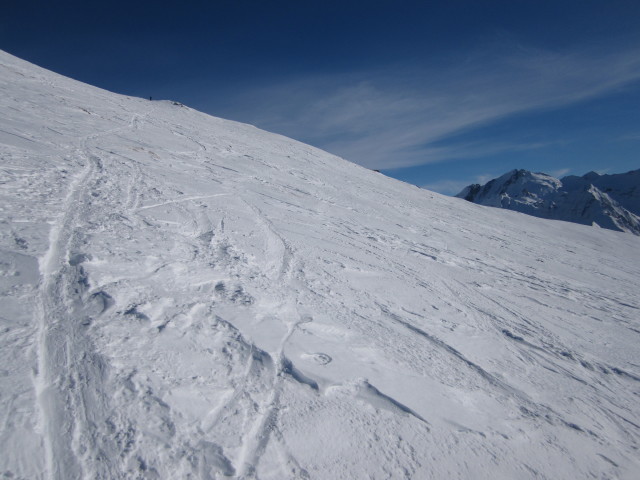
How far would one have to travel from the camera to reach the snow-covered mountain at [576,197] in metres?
143

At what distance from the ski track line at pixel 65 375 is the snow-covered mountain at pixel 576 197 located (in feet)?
569

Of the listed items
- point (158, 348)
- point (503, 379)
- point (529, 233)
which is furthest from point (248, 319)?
point (529, 233)

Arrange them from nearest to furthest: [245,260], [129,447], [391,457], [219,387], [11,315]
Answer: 1. [129,447]
2. [391,457]
3. [219,387]
4. [11,315]
5. [245,260]

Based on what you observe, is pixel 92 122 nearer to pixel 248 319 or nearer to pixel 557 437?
pixel 248 319

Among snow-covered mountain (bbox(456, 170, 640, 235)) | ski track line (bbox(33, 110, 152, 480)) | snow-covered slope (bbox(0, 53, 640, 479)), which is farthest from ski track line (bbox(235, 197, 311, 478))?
snow-covered mountain (bbox(456, 170, 640, 235))

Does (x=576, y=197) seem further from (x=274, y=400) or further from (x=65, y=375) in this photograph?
(x=65, y=375)

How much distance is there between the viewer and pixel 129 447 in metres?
1.70

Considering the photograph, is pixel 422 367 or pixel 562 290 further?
pixel 562 290

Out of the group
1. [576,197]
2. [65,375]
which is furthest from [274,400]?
[576,197]

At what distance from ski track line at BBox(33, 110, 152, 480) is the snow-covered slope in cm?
1

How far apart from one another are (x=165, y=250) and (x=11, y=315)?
170 cm

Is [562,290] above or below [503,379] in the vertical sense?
above

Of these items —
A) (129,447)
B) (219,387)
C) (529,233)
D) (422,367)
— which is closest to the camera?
(129,447)

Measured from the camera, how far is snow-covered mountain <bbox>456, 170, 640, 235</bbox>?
143 m
